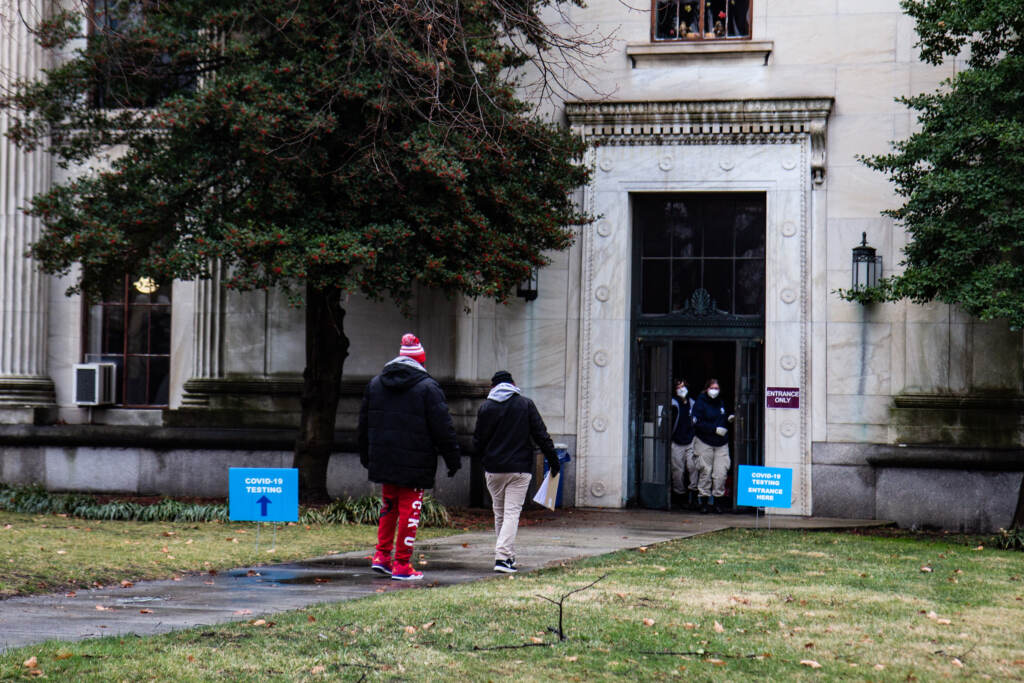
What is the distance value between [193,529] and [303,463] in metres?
2.66

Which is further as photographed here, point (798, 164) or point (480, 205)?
point (798, 164)

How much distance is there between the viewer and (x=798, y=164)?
741 inches

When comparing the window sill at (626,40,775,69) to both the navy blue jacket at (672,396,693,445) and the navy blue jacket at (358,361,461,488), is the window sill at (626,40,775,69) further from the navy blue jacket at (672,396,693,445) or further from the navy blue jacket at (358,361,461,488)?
the navy blue jacket at (358,361,461,488)

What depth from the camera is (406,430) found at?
10.6m

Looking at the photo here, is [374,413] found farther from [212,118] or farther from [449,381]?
[449,381]

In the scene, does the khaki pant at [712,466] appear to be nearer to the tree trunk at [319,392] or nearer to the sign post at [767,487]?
the sign post at [767,487]

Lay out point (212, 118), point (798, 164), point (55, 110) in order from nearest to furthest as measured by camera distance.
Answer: point (212, 118)
point (55, 110)
point (798, 164)

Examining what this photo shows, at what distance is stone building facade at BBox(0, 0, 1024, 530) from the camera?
60.0 ft

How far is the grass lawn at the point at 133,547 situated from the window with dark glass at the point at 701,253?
6.11m

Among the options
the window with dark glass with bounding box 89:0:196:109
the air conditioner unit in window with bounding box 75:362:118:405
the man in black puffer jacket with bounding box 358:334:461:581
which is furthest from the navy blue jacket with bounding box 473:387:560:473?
the air conditioner unit in window with bounding box 75:362:118:405

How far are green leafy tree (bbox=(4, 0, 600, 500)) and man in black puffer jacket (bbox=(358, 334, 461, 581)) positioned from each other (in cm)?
462

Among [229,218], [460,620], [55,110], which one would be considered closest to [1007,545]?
[460,620]

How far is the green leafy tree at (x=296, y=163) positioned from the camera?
15234mm

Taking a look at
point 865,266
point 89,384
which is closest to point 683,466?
point 865,266
